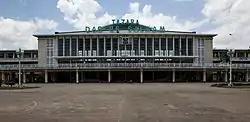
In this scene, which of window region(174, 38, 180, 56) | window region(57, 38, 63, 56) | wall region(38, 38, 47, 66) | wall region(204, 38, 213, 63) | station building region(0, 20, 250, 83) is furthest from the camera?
wall region(38, 38, 47, 66)

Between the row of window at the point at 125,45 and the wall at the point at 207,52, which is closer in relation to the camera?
the row of window at the point at 125,45

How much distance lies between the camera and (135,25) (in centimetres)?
10706

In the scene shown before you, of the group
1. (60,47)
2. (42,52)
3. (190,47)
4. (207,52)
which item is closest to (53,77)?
(60,47)

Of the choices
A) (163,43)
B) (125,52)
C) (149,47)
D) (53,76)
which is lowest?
(53,76)

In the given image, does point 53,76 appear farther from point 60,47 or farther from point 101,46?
point 101,46

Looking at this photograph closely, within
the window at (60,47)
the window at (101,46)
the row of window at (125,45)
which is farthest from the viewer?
the window at (60,47)

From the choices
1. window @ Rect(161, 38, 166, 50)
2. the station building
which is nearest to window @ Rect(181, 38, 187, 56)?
the station building

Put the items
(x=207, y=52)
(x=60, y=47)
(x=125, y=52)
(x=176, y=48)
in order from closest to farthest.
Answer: (x=125, y=52), (x=176, y=48), (x=60, y=47), (x=207, y=52)

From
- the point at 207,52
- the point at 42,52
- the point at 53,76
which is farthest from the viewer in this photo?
the point at 42,52

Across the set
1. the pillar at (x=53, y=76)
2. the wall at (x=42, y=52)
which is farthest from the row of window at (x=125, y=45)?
the pillar at (x=53, y=76)

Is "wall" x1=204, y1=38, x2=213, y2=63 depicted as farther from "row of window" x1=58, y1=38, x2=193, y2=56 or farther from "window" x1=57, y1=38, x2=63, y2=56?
"window" x1=57, y1=38, x2=63, y2=56

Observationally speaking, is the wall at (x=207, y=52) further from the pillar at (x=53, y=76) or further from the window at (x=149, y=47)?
the pillar at (x=53, y=76)

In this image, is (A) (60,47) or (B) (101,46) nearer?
(B) (101,46)

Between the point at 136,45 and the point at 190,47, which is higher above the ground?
the point at 136,45
